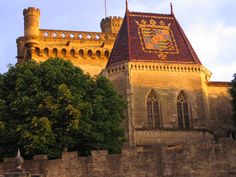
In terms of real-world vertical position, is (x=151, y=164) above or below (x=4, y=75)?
below

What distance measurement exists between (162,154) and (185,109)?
16001 mm

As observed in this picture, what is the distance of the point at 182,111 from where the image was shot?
40.0 metres

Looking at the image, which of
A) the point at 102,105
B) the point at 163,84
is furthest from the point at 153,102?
the point at 102,105

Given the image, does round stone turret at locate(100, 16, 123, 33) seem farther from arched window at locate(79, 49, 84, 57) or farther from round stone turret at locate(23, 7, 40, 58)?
round stone turret at locate(23, 7, 40, 58)

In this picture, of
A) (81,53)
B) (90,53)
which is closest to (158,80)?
(90,53)

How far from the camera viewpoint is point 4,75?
31.3 meters

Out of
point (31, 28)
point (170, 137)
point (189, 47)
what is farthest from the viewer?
point (31, 28)

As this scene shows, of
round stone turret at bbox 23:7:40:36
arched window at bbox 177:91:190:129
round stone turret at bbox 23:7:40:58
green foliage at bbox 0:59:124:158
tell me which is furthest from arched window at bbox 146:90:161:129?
round stone turret at bbox 23:7:40:36

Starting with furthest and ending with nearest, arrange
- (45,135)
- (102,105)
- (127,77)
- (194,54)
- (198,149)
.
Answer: (194,54) < (127,77) < (102,105) < (45,135) < (198,149)

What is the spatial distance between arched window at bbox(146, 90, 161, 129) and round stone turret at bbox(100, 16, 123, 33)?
13.1 meters

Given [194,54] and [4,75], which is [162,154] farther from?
[194,54]

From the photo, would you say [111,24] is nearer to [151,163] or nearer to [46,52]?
[46,52]

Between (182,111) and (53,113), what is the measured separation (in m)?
14.2

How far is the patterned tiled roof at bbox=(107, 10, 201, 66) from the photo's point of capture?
4062 centimetres
